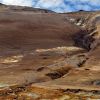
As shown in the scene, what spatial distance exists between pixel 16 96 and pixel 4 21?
79.9 feet

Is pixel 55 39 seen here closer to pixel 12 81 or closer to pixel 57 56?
pixel 57 56

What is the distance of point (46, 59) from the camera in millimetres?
26438

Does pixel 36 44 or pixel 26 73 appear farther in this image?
pixel 36 44

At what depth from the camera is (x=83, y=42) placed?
1580 inches

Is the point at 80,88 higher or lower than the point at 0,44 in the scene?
lower

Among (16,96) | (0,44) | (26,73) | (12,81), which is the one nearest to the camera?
(16,96)

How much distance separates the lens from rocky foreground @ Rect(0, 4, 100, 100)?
653 inches

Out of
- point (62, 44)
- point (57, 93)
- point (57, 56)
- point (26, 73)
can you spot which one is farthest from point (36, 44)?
point (57, 93)

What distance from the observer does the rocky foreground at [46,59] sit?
16.6 metres

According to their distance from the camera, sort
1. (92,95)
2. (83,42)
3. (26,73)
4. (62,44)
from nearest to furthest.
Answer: (92,95), (26,73), (62,44), (83,42)

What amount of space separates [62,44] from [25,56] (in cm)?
735

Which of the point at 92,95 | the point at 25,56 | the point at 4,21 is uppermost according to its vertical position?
the point at 4,21

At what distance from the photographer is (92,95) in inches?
619

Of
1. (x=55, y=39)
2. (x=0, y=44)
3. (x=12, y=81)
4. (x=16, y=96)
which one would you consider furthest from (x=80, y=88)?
(x=55, y=39)
